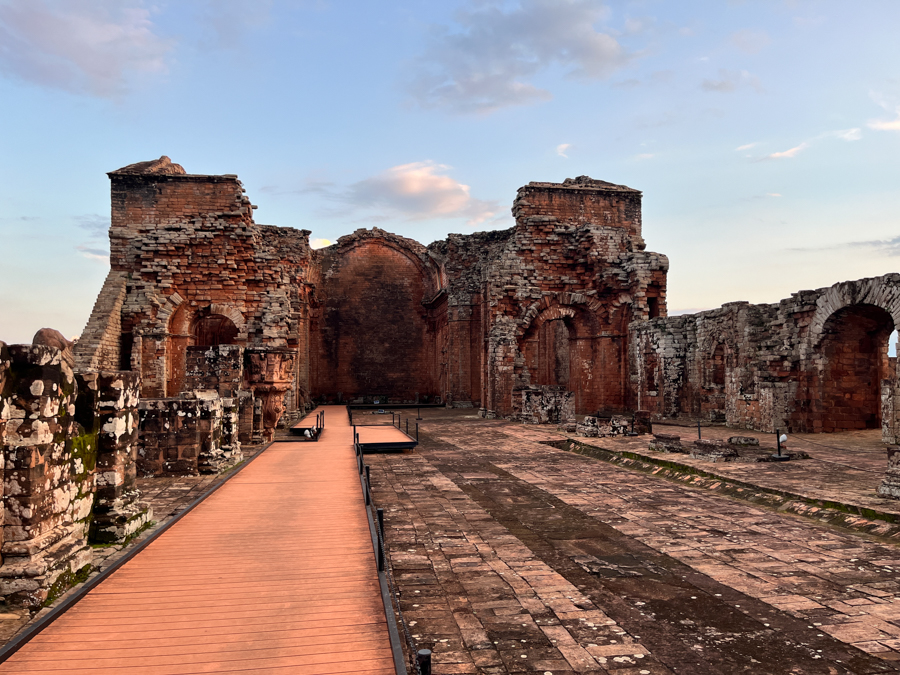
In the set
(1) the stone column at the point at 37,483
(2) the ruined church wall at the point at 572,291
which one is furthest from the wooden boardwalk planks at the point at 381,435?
(1) the stone column at the point at 37,483

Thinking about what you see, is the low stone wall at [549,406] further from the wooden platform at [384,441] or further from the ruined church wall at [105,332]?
the ruined church wall at [105,332]

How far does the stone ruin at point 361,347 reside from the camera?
175 inches

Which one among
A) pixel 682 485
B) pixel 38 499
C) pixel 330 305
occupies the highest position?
pixel 330 305

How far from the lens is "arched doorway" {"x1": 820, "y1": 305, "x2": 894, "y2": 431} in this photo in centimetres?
1415

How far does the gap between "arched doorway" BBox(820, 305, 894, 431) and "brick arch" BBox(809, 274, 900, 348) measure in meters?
0.24

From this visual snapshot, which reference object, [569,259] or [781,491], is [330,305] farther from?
[781,491]

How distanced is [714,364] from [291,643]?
17327 mm

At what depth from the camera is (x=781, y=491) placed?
24.4ft

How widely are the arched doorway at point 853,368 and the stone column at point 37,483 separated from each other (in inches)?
587

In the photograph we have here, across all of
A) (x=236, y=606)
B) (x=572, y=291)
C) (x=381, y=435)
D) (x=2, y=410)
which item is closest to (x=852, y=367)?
(x=572, y=291)

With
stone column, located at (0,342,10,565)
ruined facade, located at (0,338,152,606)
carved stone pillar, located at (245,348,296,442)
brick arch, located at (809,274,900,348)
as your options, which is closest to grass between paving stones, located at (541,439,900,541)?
brick arch, located at (809,274,900,348)

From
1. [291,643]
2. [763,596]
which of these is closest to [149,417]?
[291,643]

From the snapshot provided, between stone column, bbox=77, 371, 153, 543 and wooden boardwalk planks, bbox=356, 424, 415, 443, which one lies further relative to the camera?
wooden boardwalk planks, bbox=356, 424, 415, 443

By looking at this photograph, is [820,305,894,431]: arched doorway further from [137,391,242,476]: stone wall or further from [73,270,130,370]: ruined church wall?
[73,270,130,370]: ruined church wall
